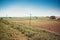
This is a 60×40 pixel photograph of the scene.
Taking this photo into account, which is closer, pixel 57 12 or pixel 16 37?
pixel 16 37

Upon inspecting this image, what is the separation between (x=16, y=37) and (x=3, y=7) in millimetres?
885

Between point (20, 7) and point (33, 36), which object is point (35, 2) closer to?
point (20, 7)

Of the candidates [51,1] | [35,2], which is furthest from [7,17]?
[51,1]

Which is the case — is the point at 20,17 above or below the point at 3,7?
below

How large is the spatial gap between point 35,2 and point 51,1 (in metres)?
0.46

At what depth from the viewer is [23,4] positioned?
2746 millimetres

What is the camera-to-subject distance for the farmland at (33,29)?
2.63 m

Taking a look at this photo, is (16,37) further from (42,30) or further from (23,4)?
(23,4)

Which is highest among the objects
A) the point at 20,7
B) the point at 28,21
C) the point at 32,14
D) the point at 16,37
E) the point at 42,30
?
the point at 20,7

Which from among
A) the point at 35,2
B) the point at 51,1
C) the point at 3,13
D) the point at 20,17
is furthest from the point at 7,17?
the point at 51,1

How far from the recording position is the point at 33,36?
2.67m

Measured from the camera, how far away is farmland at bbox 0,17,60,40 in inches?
104

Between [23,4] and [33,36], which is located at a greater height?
[23,4]

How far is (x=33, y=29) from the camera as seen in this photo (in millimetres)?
2723
